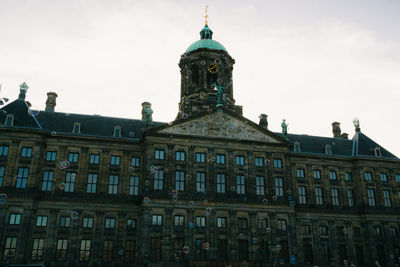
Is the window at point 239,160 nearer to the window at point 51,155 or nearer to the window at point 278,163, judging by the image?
the window at point 278,163

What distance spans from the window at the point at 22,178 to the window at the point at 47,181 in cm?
Result: 195

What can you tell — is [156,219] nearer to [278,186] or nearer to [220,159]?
[220,159]

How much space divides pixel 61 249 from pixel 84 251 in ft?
7.50

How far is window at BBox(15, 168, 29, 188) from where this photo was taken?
1551 inches

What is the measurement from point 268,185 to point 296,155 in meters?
7.48

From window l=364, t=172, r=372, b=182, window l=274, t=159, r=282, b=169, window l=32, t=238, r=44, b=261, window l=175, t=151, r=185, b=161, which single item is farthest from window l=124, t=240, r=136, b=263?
window l=364, t=172, r=372, b=182

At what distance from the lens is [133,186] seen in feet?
141

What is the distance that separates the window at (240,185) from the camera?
1686 inches

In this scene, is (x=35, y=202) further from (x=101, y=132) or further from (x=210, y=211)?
(x=210, y=211)

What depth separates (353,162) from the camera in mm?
50438

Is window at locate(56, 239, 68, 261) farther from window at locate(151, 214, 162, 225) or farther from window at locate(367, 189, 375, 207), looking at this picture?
window at locate(367, 189, 375, 207)

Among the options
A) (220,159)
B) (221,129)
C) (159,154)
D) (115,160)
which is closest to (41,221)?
(115,160)

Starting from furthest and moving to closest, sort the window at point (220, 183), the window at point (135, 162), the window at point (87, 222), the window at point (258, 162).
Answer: the window at point (258, 162), the window at point (135, 162), the window at point (220, 183), the window at point (87, 222)

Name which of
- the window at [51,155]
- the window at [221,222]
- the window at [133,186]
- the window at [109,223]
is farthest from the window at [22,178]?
the window at [221,222]
